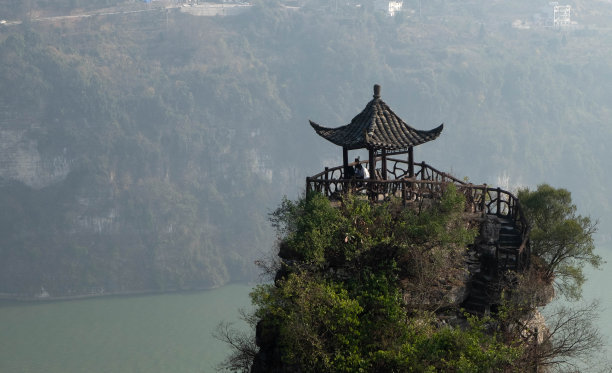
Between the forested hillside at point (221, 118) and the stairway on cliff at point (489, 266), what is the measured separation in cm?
8610

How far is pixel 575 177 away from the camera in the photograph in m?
122

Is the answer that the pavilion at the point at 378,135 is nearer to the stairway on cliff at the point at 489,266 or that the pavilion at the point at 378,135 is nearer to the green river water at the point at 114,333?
the stairway on cliff at the point at 489,266

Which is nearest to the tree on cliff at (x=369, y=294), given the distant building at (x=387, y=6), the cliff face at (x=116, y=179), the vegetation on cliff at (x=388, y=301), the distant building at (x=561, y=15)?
the vegetation on cliff at (x=388, y=301)

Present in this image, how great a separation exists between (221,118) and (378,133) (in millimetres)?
115829

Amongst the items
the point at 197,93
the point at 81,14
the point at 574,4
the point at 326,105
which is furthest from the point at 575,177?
the point at 81,14

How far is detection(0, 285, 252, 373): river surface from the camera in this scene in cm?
6644

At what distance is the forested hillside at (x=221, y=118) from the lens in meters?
110

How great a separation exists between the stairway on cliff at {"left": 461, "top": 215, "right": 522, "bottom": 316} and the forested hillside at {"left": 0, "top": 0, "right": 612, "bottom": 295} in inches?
3390

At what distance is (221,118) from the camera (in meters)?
132

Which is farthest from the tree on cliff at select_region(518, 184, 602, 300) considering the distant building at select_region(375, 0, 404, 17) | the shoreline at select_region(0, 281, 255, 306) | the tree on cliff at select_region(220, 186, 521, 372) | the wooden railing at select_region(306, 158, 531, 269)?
the distant building at select_region(375, 0, 404, 17)

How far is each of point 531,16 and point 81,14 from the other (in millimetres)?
99224

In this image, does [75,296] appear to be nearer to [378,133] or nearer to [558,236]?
[378,133]

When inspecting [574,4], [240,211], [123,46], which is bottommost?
[240,211]

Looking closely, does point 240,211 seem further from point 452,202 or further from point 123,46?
point 452,202
